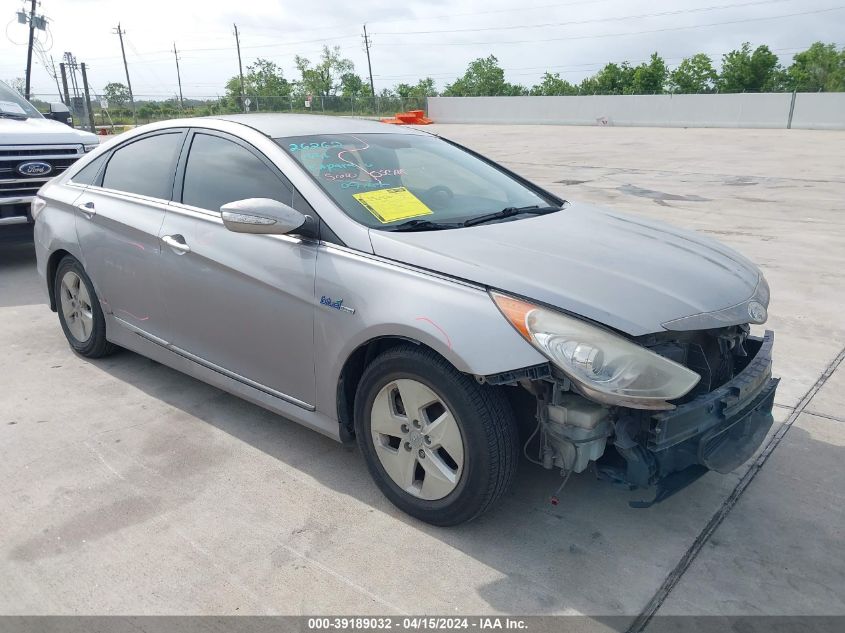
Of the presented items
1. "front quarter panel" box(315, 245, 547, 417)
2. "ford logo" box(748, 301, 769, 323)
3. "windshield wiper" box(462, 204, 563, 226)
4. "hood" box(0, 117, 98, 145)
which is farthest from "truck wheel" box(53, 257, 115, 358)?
"ford logo" box(748, 301, 769, 323)

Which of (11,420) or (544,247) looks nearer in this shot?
(544,247)

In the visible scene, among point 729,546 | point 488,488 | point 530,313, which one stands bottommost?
point 729,546

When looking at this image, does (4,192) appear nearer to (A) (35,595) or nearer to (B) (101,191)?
(B) (101,191)

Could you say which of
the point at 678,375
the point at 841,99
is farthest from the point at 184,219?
the point at 841,99

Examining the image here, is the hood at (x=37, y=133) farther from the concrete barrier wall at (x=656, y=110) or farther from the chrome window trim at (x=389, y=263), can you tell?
the concrete barrier wall at (x=656, y=110)

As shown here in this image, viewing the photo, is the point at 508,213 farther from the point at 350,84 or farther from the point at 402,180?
the point at 350,84

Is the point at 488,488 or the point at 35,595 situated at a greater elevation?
the point at 488,488

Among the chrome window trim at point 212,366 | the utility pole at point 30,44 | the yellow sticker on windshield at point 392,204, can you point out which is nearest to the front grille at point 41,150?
the chrome window trim at point 212,366

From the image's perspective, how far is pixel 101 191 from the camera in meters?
4.41

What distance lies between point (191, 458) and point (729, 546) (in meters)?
2.46

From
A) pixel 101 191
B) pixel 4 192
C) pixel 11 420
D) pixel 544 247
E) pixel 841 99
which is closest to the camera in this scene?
pixel 544 247

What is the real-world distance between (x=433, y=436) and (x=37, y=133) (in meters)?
6.71

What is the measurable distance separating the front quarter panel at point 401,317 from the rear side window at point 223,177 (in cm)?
55

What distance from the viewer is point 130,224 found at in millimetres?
4008
